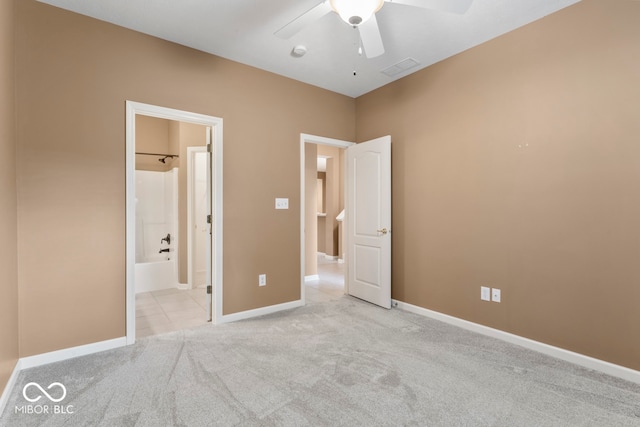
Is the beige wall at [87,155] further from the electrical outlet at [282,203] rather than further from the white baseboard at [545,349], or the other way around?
the white baseboard at [545,349]

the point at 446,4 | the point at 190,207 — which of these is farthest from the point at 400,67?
the point at 190,207

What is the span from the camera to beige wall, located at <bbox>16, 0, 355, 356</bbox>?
2266mm

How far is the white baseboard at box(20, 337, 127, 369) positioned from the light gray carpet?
0.27 ft

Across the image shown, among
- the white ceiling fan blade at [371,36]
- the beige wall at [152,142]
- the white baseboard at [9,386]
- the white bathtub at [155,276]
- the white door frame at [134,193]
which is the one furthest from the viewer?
the beige wall at [152,142]

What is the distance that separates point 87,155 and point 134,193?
0.45 metres

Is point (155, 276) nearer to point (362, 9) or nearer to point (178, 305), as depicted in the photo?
point (178, 305)

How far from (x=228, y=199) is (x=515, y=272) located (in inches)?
112

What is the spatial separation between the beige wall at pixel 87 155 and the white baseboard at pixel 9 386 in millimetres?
118

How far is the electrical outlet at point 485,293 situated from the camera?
2.85 meters

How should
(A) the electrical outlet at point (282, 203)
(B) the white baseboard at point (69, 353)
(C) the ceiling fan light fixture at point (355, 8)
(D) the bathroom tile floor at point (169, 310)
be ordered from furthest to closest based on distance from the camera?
(A) the electrical outlet at point (282, 203) → (D) the bathroom tile floor at point (169, 310) → (B) the white baseboard at point (69, 353) → (C) the ceiling fan light fixture at point (355, 8)

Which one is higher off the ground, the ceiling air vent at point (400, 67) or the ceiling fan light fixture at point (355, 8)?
the ceiling air vent at point (400, 67)

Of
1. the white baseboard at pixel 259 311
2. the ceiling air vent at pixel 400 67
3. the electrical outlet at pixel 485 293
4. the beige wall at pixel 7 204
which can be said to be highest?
the ceiling air vent at pixel 400 67

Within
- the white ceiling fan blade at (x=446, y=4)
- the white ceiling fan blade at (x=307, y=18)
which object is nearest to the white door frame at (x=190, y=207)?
the white ceiling fan blade at (x=307, y=18)

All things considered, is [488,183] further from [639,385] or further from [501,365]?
[639,385]
